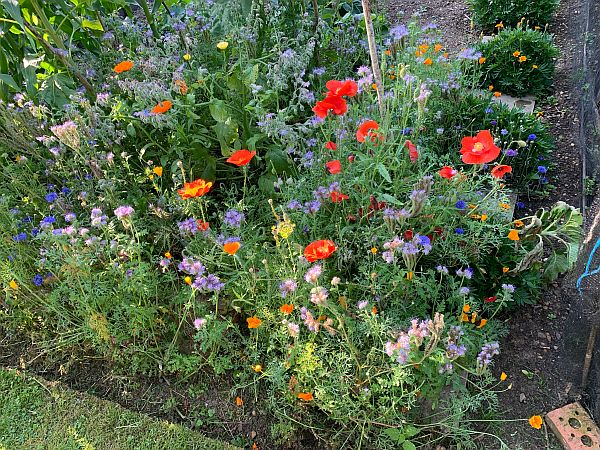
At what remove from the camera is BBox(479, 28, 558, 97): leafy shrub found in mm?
3576

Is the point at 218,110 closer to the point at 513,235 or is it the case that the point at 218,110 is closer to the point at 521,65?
the point at 513,235

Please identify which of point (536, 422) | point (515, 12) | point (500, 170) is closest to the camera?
point (536, 422)

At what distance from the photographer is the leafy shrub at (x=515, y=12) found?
411 centimetres

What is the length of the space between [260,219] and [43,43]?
4.77 ft

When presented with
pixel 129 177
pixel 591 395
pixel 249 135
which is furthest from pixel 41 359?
pixel 591 395

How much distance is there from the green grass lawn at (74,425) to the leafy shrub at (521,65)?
9.64 ft

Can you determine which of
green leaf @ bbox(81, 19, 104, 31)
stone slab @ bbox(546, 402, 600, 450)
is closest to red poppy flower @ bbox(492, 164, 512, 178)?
stone slab @ bbox(546, 402, 600, 450)

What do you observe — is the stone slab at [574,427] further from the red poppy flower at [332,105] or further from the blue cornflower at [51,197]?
the blue cornflower at [51,197]

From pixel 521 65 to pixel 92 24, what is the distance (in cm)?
278

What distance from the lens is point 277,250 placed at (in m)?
2.09

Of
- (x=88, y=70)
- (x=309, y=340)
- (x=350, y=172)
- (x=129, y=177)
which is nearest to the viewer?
(x=309, y=340)

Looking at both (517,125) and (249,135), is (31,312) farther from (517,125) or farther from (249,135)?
(517,125)

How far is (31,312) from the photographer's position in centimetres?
249

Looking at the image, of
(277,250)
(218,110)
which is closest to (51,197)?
(218,110)
